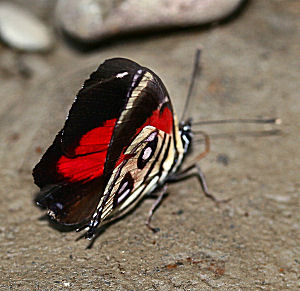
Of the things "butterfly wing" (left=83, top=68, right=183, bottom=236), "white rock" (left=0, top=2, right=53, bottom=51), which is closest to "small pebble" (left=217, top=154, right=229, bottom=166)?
"butterfly wing" (left=83, top=68, right=183, bottom=236)

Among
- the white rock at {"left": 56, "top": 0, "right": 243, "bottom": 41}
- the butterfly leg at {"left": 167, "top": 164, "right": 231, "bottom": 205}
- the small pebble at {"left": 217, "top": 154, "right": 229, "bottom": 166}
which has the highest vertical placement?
the white rock at {"left": 56, "top": 0, "right": 243, "bottom": 41}

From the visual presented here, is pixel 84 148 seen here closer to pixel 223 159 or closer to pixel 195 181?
pixel 195 181

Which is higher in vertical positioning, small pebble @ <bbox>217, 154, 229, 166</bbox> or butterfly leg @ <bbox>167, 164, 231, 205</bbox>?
butterfly leg @ <bbox>167, 164, 231, 205</bbox>

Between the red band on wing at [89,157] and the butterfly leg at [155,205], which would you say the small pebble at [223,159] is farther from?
the red band on wing at [89,157]

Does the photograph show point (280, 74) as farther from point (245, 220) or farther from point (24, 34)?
point (24, 34)

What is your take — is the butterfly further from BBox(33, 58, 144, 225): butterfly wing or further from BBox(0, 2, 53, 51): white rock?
BBox(0, 2, 53, 51): white rock

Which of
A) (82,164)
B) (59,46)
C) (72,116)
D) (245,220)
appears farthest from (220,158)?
(59,46)

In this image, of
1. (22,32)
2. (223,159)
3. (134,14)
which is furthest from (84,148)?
(22,32)
